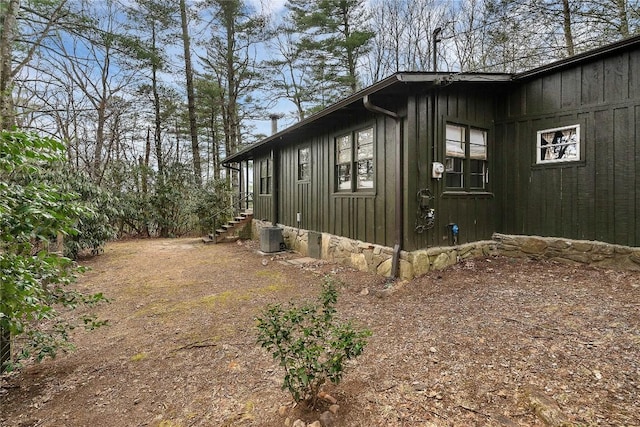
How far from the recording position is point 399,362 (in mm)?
2613

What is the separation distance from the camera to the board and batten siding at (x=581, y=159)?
4316mm

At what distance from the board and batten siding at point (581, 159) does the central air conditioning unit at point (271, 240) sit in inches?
204

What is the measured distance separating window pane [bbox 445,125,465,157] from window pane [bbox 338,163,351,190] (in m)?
1.93

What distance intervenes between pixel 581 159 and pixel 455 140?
1.80m

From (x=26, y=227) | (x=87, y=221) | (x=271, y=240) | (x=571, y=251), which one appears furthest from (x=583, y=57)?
(x=87, y=221)

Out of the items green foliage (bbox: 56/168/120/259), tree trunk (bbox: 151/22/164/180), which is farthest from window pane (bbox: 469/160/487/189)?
tree trunk (bbox: 151/22/164/180)

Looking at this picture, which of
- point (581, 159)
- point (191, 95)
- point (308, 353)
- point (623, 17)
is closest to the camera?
point (308, 353)

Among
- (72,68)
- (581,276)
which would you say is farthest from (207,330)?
(72,68)

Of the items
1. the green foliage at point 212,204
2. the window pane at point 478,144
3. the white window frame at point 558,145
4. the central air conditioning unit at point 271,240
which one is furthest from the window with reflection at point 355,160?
the green foliage at point 212,204

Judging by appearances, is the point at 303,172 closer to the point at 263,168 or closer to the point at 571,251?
the point at 263,168

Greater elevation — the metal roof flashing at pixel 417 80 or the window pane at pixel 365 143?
the metal roof flashing at pixel 417 80

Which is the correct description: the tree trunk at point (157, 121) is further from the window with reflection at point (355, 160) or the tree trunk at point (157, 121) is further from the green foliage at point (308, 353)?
the green foliage at point (308, 353)

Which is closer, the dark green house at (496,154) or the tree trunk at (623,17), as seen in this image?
the dark green house at (496,154)

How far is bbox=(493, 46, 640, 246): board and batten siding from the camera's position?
4.32 metres
